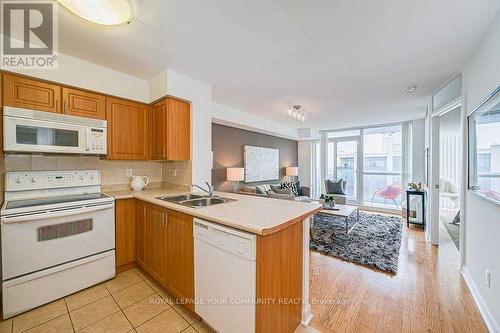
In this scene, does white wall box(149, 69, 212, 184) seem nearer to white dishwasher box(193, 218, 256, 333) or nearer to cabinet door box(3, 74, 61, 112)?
cabinet door box(3, 74, 61, 112)

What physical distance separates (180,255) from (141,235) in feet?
2.93

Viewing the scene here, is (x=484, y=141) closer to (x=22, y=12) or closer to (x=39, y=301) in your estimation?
(x=22, y=12)

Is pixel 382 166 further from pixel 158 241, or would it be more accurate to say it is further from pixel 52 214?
pixel 52 214

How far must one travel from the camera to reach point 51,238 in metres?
1.81

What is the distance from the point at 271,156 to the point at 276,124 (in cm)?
89

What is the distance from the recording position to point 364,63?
7.27 ft

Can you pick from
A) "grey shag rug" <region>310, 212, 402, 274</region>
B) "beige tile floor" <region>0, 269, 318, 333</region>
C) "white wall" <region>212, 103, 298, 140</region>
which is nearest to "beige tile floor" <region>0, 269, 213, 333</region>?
"beige tile floor" <region>0, 269, 318, 333</region>

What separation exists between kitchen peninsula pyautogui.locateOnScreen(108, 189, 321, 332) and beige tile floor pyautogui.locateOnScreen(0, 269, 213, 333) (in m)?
0.13

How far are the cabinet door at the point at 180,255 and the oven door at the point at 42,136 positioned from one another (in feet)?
4.33

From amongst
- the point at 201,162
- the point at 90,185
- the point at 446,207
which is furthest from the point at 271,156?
the point at 446,207

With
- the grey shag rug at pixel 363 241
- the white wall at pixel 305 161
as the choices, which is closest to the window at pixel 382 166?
the grey shag rug at pixel 363 241

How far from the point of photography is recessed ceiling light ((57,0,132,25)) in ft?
4.32

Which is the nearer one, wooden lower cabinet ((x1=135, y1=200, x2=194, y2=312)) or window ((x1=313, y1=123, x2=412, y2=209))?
wooden lower cabinet ((x1=135, y1=200, x2=194, y2=312))

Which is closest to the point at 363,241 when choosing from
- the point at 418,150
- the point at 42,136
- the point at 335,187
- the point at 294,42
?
the point at 335,187
